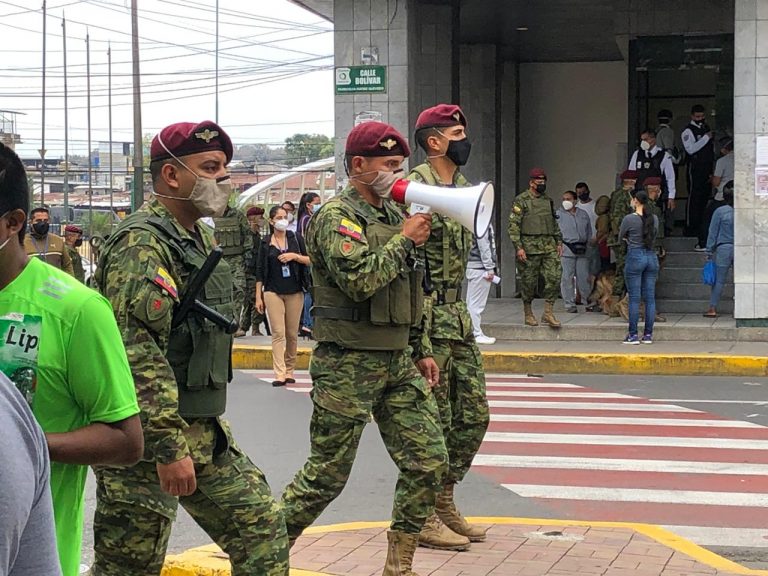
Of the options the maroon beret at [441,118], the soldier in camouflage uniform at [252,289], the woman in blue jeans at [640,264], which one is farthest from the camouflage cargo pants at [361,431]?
the soldier in camouflage uniform at [252,289]

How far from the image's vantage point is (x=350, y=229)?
510cm

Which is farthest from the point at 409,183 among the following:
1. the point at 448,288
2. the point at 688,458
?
the point at 688,458

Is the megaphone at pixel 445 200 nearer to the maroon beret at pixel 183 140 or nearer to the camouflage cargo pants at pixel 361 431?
the camouflage cargo pants at pixel 361 431

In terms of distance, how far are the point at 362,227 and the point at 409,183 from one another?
0.89ft

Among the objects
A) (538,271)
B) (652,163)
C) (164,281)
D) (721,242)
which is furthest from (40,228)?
(164,281)

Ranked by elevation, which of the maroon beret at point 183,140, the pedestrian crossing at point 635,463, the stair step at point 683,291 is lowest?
the pedestrian crossing at point 635,463

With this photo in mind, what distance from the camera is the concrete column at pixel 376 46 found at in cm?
1546

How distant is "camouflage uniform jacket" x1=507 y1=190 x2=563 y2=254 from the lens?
15156 mm

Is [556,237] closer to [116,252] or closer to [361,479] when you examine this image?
[361,479]

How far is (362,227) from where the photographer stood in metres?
5.20

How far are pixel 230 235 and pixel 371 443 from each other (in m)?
4.73

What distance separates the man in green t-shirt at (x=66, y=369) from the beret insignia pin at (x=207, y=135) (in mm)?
1419

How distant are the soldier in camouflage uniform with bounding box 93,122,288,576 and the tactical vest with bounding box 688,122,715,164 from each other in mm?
15452

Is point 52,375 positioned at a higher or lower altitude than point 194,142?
lower
